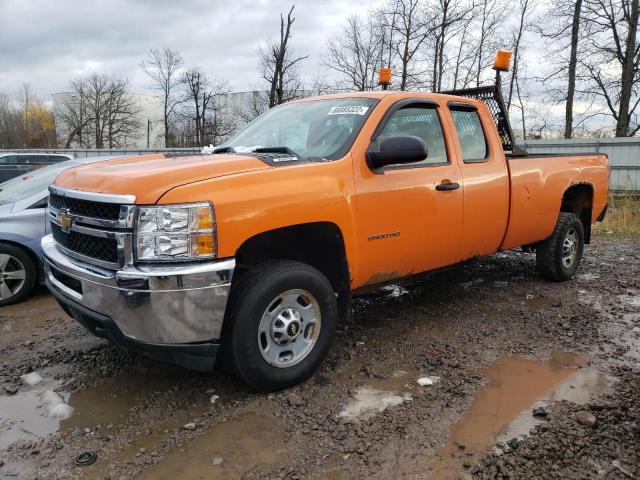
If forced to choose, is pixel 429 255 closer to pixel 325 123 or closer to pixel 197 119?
pixel 325 123

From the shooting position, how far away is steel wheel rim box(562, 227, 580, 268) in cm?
584

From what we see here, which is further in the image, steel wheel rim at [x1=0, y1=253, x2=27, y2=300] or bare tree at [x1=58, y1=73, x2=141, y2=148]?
bare tree at [x1=58, y1=73, x2=141, y2=148]

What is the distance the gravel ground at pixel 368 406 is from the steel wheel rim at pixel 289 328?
24 cm

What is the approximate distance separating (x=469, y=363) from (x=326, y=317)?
46.6 inches

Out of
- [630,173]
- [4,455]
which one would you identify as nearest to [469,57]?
[630,173]

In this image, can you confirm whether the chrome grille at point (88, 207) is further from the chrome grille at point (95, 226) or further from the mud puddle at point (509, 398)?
the mud puddle at point (509, 398)

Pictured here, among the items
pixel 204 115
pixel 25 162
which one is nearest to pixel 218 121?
pixel 204 115

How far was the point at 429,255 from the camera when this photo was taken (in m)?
4.05

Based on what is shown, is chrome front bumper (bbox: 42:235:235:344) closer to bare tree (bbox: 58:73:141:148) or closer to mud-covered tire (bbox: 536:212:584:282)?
mud-covered tire (bbox: 536:212:584:282)

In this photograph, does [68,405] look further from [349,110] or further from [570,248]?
[570,248]

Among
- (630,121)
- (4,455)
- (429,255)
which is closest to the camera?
(4,455)

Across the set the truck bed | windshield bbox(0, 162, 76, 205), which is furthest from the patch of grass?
windshield bbox(0, 162, 76, 205)

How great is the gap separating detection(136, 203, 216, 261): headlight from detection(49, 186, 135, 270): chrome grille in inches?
2.8

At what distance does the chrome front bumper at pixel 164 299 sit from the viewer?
2680 mm
